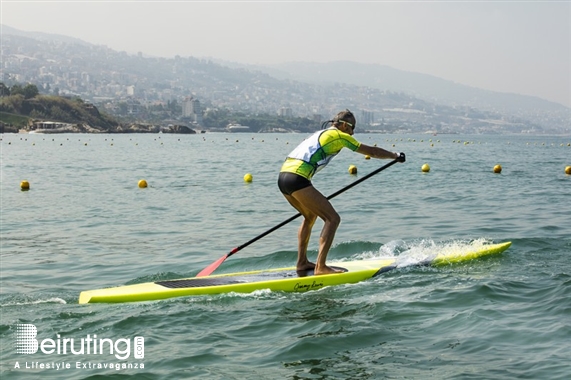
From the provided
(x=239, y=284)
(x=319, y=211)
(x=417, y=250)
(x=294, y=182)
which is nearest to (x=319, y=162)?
(x=294, y=182)

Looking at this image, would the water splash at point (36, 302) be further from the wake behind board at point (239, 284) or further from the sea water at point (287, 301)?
the wake behind board at point (239, 284)

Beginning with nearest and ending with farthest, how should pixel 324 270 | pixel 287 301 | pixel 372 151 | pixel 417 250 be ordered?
1. pixel 287 301
2. pixel 372 151
3. pixel 324 270
4. pixel 417 250

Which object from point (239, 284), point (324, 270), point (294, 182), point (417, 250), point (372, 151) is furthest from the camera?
point (417, 250)

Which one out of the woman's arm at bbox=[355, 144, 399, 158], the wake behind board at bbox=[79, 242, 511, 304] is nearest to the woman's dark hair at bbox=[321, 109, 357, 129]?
the woman's arm at bbox=[355, 144, 399, 158]

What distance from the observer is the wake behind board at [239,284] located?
10992 millimetres

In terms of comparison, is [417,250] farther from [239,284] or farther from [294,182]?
[239,284]

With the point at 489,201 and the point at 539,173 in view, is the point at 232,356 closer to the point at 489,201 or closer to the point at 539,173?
the point at 489,201

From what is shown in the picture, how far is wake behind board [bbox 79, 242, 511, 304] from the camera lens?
11.0 meters

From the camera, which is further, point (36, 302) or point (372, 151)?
point (36, 302)

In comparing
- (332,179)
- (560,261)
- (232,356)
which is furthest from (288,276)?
(332,179)

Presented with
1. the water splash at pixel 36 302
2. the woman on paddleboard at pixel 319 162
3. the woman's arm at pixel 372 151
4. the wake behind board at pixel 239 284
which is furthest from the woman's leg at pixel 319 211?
the water splash at pixel 36 302

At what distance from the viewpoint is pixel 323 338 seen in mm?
8859

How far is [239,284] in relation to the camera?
11250 mm

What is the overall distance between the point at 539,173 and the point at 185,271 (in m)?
28.5
